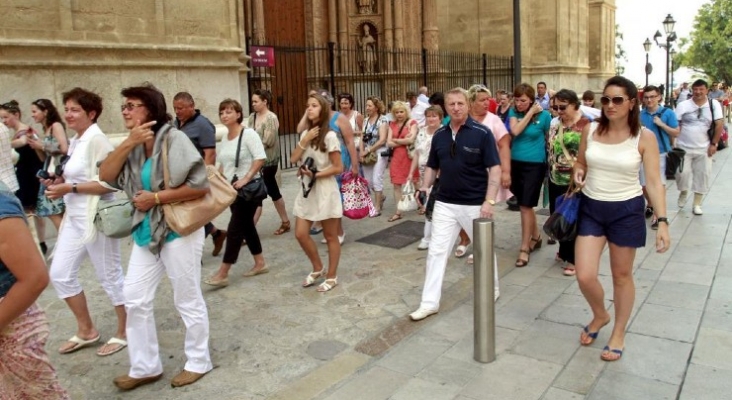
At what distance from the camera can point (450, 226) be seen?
5.12m

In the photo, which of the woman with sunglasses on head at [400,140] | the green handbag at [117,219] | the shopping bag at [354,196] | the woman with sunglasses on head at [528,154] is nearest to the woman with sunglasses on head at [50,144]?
the green handbag at [117,219]

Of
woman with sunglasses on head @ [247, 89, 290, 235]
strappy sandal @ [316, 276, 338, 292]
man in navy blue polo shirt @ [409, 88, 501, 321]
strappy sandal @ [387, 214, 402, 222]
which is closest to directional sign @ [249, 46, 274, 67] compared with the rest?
woman with sunglasses on head @ [247, 89, 290, 235]

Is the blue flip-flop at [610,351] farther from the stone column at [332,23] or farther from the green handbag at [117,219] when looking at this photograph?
the stone column at [332,23]

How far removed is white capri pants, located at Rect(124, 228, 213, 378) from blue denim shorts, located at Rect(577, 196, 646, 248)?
8.66ft

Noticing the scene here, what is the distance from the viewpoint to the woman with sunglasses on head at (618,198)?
4.14m

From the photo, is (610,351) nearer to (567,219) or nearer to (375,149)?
(567,219)

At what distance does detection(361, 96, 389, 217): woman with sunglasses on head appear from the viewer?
9.14m

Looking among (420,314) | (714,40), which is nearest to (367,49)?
(420,314)

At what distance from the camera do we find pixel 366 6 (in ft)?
63.7

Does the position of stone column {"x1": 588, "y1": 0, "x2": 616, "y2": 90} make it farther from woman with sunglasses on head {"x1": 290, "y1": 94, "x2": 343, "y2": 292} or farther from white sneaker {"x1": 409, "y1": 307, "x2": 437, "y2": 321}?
white sneaker {"x1": 409, "y1": 307, "x2": 437, "y2": 321}

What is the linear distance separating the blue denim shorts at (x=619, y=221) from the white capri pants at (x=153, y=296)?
264cm

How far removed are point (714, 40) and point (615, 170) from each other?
67269mm

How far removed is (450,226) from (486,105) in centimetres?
163

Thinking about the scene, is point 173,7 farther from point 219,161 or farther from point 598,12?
point 598,12
